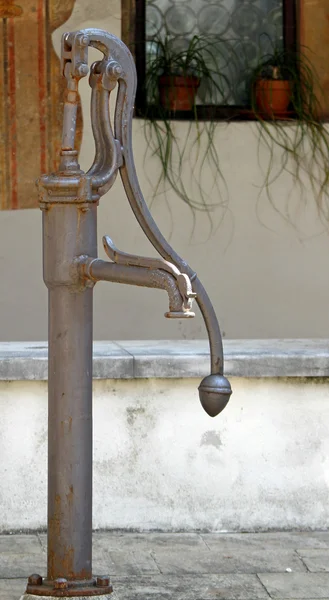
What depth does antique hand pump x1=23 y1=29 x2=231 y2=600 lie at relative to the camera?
1.95m

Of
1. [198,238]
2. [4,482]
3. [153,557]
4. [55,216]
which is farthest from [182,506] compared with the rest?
[198,238]

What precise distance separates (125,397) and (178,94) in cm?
292

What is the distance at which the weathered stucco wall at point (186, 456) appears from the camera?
3115mm

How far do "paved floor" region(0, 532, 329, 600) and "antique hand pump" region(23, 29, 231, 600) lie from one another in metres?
0.60

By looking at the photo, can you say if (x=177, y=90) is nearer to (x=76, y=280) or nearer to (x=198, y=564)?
(x=198, y=564)

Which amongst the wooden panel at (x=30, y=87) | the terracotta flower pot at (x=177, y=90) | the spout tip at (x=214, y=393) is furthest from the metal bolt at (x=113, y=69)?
the terracotta flower pot at (x=177, y=90)

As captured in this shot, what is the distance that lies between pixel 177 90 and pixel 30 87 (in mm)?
730

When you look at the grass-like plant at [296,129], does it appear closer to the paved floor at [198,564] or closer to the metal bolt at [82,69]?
the paved floor at [198,564]

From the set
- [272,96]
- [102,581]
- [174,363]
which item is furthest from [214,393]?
[272,96]

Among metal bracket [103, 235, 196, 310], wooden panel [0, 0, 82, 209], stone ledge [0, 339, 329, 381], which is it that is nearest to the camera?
metal bracket [103, 235, 196, 310]

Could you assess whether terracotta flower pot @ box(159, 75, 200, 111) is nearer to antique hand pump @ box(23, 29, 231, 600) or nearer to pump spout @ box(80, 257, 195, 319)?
antique hand pump @ box(23, 29, 231, 600)

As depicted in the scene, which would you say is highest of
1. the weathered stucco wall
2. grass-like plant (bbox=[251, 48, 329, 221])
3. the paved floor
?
grass-like plant (bbox=[251, 48, 329, 221])

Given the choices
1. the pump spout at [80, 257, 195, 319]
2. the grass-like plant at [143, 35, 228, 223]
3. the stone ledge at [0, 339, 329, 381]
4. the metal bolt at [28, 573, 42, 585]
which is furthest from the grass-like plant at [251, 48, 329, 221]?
the metal bolt at [28, 573, 42, 585]

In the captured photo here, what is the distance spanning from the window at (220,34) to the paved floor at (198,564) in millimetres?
3076
